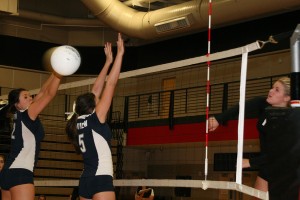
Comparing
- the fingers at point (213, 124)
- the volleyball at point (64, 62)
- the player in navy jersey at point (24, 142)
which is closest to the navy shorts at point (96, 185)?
the player in navy jersey at point (24, 142)

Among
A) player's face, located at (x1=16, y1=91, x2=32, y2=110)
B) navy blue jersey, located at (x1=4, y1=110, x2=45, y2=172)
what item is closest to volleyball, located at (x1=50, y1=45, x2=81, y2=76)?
player's face, located at (x1=16, y1=91, x2=32, y2=110)

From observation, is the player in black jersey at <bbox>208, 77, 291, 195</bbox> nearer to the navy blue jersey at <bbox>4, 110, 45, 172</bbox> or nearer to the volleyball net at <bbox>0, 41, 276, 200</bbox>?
the navy blue jersey at <bbox>4, 110, 45, 172</bbox>

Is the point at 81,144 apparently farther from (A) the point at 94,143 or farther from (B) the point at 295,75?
(B) the point at 295,75

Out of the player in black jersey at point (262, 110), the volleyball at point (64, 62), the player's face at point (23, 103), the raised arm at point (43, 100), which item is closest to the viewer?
the player in black jersey at point (262, 110)

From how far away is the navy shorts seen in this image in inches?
195

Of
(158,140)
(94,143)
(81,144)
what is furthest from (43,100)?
(158,140)

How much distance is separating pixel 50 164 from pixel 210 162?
4762 mm

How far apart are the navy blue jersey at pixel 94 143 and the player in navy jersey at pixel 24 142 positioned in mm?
729

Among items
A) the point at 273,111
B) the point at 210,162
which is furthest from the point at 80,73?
the point at 273,111

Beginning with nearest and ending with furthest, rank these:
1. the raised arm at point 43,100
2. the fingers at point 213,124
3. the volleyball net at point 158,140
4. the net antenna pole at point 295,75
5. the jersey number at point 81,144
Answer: the net antenna pole at point 295,75 → the jersey number at point 81,144 → the fingers at point 213,124 → the raised arm at point 43,100 → the volleyball net at point 158,140

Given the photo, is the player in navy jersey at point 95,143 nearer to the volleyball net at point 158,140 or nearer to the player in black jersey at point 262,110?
the player in black jersey at point 262,110

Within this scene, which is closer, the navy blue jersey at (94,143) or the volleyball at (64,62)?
the navy blue jersey at (94,143)

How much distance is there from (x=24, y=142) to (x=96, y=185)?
116 cm

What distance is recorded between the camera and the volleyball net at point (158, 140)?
1692 centimetres
